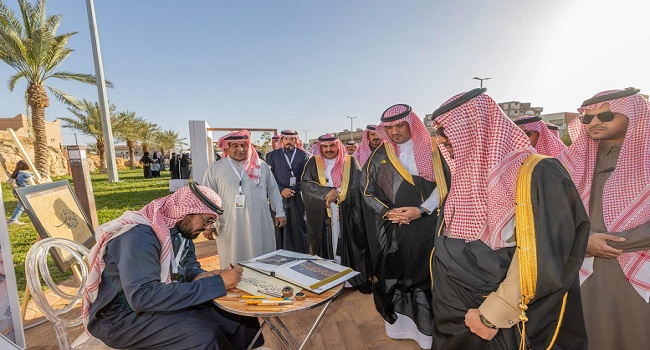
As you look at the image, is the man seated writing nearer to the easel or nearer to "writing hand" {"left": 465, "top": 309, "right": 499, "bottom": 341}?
"writing hand" {"left": 465, "top": 309, "right": 499, "bottom": 341}

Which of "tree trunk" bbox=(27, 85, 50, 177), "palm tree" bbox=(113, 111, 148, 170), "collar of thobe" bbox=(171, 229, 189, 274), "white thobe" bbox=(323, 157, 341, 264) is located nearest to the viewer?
"collar of thobe" bbox=(171, 229, 189, 274)

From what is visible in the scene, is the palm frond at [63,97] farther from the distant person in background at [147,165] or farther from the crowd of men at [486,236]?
the crowd of men at [486,236]

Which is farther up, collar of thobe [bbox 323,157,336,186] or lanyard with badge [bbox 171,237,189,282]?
collar of thobe [bbox 323,157,336,186]

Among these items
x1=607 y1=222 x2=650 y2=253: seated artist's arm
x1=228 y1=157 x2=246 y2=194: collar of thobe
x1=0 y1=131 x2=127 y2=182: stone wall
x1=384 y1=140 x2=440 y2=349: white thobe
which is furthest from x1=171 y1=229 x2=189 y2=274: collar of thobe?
x1=0 y1=131 x2=127 y2=182: stone wall

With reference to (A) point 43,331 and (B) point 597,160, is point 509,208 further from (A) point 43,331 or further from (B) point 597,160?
(A) point 43,331

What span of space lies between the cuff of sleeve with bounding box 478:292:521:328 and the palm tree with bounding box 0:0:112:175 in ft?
52.5

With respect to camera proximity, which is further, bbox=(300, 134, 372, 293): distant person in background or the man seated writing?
bbox=(300, 134, 372, 293): distant person in background

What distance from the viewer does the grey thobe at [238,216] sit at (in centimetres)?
324

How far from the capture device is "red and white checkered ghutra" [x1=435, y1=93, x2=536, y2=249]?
4.20 ft

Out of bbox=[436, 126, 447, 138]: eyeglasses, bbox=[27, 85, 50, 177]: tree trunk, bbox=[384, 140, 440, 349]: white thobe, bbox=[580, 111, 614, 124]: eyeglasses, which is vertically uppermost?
bbox=[27, 85, 50, 177]: tree trunk

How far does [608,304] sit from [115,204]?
1092 centimetres

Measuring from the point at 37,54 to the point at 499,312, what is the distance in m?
16.9

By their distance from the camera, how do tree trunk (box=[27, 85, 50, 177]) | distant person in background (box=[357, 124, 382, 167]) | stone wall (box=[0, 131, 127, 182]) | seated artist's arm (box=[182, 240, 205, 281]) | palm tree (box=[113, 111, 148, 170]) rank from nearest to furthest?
1. seated artist's arm (box=[182, 240, 205, 281])
2. distant person in background (box=[357, 124, 382, 167])
3. tree trunk (box=[27, 85, 50, 177])
4. stone wall (box=[0, 131, 127, 182])
5. palm tree (box=[113, 111, 148, 170])

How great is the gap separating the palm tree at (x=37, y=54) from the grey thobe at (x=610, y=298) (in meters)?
16.2
